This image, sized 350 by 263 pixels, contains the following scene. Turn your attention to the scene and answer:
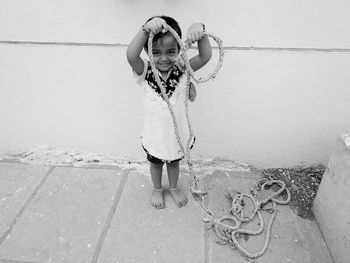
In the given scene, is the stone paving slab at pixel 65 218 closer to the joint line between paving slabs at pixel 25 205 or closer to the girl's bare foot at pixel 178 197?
the joint line between paving slabs at pixel 25 205

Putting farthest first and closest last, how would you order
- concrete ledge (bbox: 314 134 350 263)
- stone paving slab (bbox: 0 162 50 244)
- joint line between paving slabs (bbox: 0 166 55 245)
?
stone paving slab (bbox: 0 162 50 244), joint line between paving slabs (bbox: 0 166 55 245), concrete ledge (bbox: 314 134 350 263)

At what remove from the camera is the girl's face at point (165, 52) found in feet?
5.87

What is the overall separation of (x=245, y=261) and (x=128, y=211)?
864 mm

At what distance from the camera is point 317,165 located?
279cm

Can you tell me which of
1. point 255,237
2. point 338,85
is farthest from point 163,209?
point 338,85

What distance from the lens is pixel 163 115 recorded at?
78.0 inches


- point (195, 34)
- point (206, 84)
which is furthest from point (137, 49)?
point (206, 84)

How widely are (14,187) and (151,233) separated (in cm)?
118

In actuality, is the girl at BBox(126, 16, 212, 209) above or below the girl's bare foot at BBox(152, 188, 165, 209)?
above

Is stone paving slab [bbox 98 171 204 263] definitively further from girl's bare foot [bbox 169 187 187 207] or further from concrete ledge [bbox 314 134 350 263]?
concrete ledge [bbox 314 134 350 263]

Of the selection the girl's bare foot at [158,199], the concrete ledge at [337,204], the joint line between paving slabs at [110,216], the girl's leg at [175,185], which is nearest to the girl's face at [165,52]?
the girl's leg at [175,185]

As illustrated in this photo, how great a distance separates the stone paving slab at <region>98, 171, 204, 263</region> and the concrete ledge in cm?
81

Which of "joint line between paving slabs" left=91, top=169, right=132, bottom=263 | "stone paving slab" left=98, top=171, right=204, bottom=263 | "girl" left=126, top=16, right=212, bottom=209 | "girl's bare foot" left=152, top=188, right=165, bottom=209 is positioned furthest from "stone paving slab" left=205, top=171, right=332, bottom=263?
"joint line between paving slabs" left=91, top=169, right=132, bottom=263

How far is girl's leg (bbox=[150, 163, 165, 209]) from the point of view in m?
2.32
